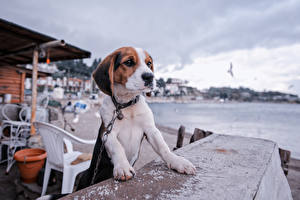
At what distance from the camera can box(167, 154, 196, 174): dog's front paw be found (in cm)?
142

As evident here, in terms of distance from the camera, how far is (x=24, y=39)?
15.3ft

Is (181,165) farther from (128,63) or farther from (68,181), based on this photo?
(68,181)

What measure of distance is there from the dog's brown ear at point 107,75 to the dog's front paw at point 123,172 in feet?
2.39

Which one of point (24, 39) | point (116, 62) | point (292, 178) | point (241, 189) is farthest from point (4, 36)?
point (292, 178)

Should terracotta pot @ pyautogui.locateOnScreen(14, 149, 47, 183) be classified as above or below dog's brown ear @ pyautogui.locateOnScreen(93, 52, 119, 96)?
below

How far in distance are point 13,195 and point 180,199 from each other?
3.88 meters

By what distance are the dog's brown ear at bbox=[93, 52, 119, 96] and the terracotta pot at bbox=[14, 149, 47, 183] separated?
9.03 ft

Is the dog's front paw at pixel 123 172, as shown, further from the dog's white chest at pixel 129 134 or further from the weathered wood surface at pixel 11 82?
the weathered wood surface at pixel 11 82

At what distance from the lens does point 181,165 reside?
1.45m

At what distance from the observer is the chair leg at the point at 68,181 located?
2770 mm

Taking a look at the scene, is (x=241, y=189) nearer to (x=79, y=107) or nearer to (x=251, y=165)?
(x=251, y=165)

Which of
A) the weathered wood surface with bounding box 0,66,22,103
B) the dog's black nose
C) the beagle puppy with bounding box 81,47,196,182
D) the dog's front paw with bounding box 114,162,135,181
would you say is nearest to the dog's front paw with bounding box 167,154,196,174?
the beagle puppy with bounding box 81,47,196,182

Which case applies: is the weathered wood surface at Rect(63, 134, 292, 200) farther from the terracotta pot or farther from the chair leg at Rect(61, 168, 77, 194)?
the terracotta pot

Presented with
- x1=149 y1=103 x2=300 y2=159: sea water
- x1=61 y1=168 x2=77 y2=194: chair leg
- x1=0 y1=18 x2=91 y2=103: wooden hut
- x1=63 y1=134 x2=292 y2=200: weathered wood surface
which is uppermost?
x1=0 y1=18 x2=91 y2=103: wooden hut
